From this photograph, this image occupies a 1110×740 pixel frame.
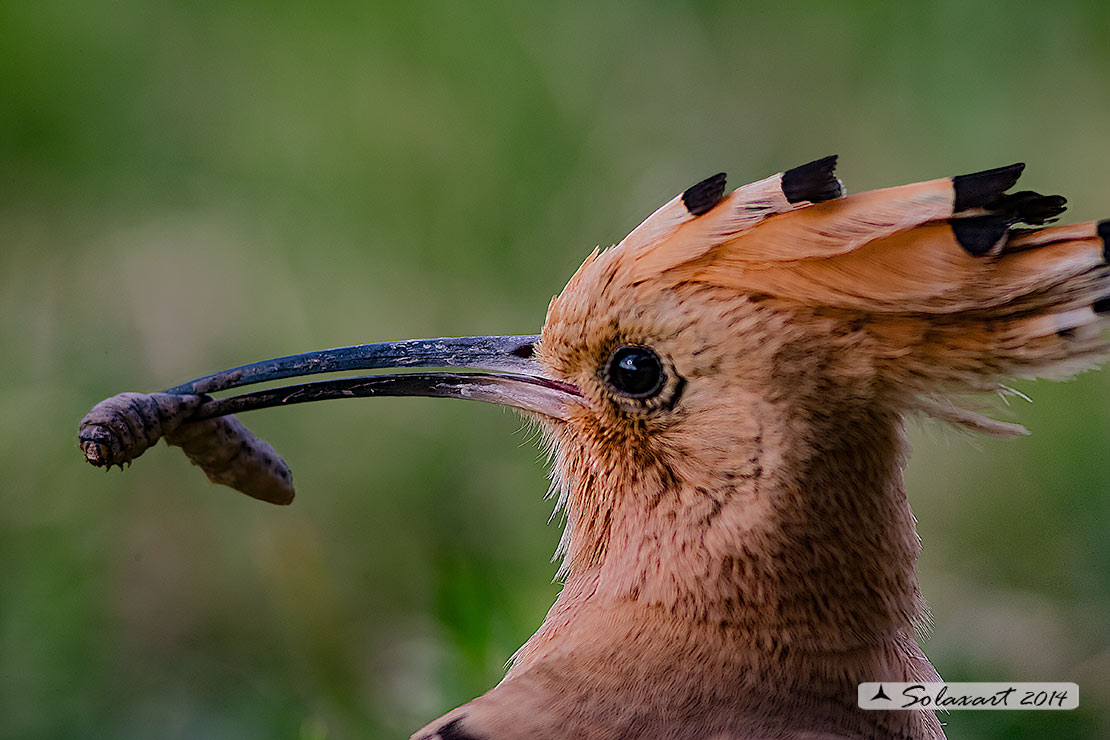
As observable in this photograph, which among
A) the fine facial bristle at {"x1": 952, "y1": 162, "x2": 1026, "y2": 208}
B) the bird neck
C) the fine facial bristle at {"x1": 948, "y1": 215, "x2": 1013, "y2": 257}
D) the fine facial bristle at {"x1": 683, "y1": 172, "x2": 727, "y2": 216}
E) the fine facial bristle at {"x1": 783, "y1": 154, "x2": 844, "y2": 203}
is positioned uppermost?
the fine facial bristle at {"x1": 683, "y1": 172, "x2": 727, "y2": 216}

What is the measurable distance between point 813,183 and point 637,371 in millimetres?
376

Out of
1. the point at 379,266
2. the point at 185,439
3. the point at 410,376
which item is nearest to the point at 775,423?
the point at 410,376

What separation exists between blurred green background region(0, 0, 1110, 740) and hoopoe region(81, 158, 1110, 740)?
3.67ft

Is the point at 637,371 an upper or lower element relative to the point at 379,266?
lower

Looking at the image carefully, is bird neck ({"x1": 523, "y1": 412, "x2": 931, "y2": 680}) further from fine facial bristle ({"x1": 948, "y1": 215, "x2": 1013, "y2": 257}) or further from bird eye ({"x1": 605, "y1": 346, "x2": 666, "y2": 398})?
fine facial bristle ({"x1": 948, "y1": 215, "x2": 1013, "y2": 257})

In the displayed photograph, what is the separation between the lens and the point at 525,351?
2217mm

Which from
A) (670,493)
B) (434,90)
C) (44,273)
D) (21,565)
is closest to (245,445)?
(670,493)

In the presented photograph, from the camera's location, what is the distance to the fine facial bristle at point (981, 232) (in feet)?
5.70

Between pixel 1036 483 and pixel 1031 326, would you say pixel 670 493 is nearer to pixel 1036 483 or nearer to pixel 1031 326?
pixel 1031 326

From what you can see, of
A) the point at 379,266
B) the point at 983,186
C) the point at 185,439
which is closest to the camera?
the point at 983,186

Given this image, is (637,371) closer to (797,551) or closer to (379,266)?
(797,551)

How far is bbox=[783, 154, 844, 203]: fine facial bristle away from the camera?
5.93ft

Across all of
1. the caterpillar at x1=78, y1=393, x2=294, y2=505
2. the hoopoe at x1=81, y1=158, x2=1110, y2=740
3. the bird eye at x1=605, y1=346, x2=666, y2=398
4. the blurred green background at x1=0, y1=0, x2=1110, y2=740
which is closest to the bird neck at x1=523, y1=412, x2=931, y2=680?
the hoopoe at x1=81, y1=158, x2=1110, y2=740

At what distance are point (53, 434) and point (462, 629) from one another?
141cm
